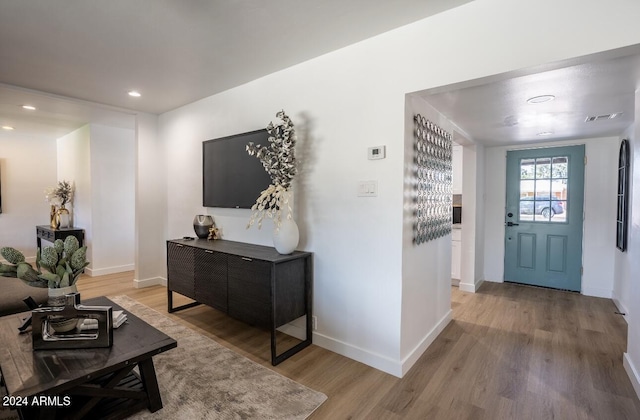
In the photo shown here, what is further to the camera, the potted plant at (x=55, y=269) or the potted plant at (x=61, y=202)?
the potted plant at (x=61, y=202)

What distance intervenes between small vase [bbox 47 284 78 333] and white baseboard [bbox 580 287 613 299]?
18.6 ft

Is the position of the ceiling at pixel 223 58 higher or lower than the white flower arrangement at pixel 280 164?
higher

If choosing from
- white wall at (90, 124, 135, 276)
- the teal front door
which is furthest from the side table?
the teal front door

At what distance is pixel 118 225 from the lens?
17.4 feet

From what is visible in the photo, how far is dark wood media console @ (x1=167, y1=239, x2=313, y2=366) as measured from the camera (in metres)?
2.43

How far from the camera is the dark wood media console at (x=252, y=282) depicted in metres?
2.43

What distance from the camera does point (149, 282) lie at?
4480 mm

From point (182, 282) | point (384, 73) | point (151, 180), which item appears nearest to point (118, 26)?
point (384, 73)

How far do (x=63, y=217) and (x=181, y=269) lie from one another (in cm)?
370

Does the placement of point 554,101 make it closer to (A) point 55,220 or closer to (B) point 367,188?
(B) point 367,188

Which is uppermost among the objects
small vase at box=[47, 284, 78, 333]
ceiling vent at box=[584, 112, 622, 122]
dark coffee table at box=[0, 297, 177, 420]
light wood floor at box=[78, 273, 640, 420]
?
ceiling vent at box=[584, 112, 622, 122]

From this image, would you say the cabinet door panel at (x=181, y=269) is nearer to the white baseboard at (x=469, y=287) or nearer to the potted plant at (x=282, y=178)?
the potted plant at (x=282, y=178)

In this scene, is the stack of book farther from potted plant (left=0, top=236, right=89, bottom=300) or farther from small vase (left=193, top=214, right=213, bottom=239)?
small vase (left=193, top=214, right=213, bottom=239)

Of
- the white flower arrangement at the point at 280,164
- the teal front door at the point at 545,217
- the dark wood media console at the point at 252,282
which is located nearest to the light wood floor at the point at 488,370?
the dark wood media console at the point at 252,282
